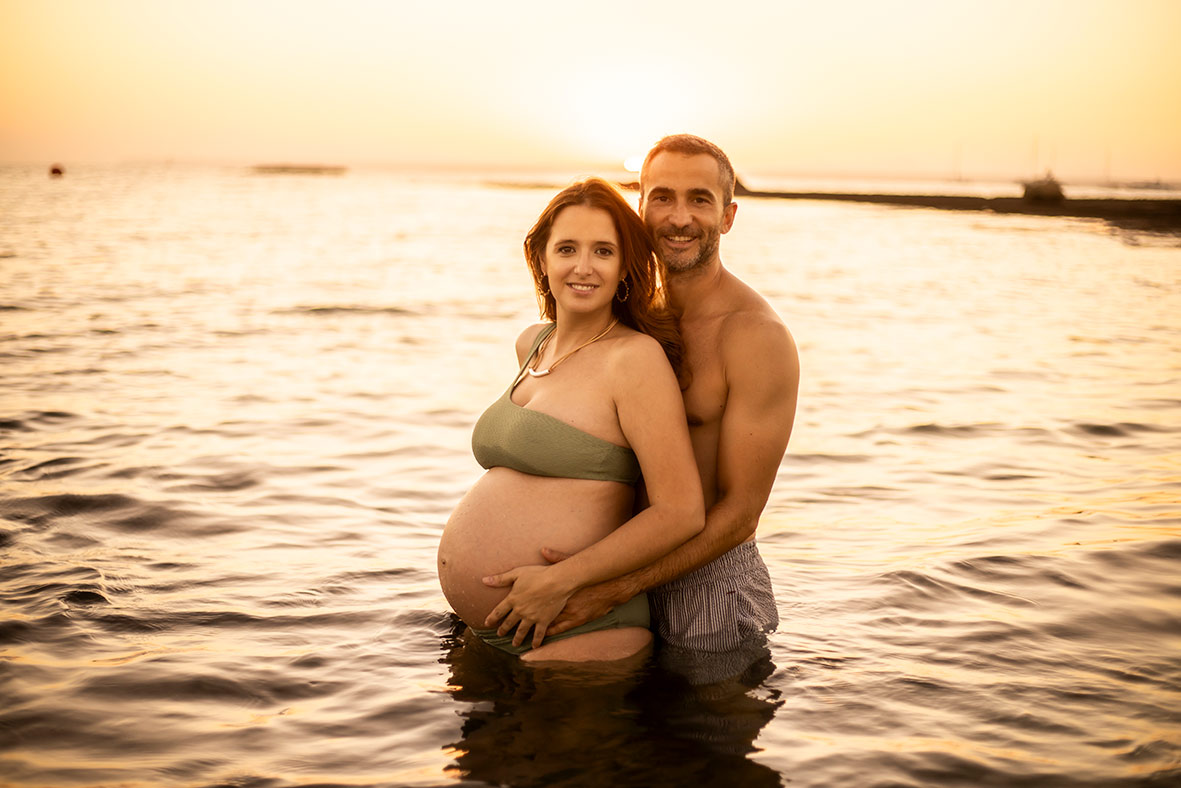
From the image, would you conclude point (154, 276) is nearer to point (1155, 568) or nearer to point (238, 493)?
point (238, 493)

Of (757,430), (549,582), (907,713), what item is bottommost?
(907,713)

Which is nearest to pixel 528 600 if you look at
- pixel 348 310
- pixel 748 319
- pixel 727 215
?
pixel 748 319

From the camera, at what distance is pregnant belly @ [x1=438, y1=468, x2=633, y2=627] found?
414 centimetres

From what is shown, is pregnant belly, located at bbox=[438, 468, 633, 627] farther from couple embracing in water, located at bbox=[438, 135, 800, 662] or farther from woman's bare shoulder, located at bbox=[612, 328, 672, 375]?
woman's bare shoulder, located at bbox=[612, 328, 672, 375]

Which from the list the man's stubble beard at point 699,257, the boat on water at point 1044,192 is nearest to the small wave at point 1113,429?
the man's stubble beard at point 699,257

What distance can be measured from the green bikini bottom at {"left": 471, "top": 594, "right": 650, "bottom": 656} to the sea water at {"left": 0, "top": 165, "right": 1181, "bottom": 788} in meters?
0.17

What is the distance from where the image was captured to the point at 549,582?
3996 mm

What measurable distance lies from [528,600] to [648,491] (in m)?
0.63

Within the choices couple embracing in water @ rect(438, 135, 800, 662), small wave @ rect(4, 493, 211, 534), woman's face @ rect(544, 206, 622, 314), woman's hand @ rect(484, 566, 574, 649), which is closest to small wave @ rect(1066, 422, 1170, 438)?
couple embracing in water @ rect(438, 135, 800, 662)

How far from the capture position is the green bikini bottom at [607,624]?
427 centimetres

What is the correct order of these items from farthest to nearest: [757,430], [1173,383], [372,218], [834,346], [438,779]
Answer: [372,218]
[834,346]
[1173,383]
[757,430]
[438,779]

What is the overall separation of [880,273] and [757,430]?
26.0m

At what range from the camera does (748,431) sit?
4.33 meters

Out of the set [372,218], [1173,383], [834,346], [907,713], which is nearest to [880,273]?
[834,346]
